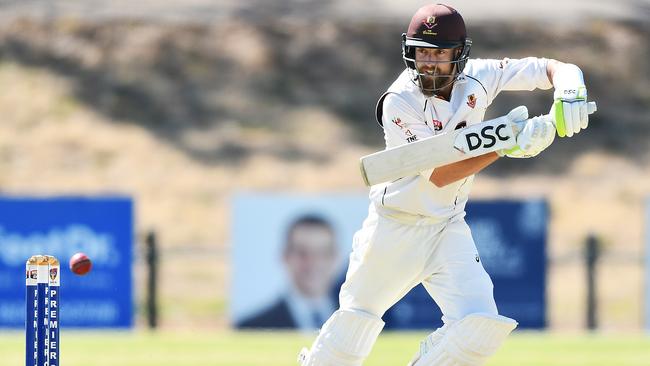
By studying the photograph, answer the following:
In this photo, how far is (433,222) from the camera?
6031mm

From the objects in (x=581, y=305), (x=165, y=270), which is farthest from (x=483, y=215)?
(x=165, y=270)

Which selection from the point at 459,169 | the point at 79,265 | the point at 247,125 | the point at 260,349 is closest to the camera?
the point at 79,265

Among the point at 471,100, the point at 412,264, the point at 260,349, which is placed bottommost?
the point at 260,349

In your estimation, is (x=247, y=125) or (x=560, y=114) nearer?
(x=560, y=114)

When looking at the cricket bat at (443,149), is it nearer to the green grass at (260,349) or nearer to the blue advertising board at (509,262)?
the green grass at (260,349)

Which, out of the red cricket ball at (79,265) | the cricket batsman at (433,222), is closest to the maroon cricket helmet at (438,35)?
→ the cricket batsman at (433,222)

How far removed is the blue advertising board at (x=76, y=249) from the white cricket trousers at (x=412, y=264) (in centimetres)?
695

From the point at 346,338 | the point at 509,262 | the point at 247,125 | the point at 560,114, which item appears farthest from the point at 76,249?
the point at 247,125

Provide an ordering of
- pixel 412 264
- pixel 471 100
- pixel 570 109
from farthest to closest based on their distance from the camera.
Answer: pixel 412 264 < pixel 471 100 < pixel 570 109

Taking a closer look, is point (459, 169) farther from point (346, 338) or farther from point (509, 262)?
point (509, 262)

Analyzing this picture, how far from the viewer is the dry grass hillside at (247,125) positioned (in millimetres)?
20297

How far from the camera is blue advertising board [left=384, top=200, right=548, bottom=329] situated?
12.8 m

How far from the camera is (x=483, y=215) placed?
1310 cm

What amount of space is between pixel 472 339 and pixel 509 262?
737cm
